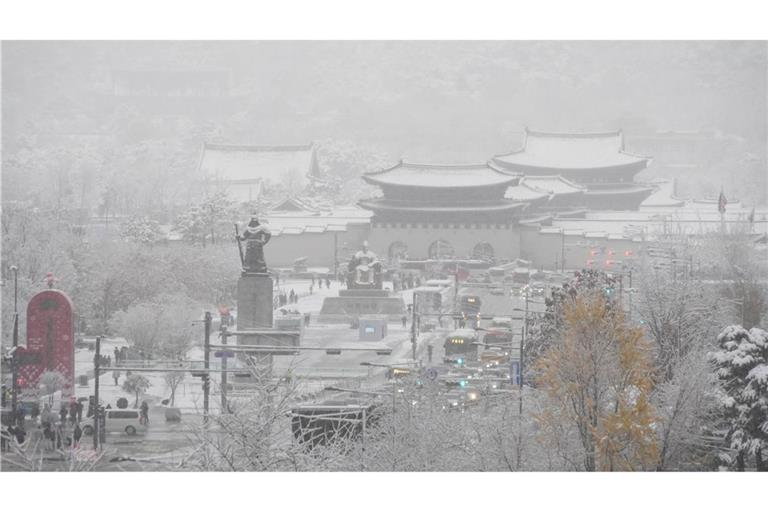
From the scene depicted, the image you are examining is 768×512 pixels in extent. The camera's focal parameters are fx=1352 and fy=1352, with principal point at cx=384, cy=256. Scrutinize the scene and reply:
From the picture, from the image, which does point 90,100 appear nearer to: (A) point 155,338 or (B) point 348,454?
(A) point 155,338

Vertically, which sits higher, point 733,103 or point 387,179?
point 733,103

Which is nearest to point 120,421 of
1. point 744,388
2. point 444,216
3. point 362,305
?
point 744,388

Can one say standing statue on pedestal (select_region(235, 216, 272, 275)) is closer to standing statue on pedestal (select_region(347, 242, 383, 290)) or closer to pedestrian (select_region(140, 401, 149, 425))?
pedestrian (select_region(140, 401, 149, 425))

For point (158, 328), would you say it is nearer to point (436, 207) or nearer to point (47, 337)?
point (47, 337)

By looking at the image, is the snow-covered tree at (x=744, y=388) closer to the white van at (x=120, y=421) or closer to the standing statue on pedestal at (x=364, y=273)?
the white van at (x=120, y=421)

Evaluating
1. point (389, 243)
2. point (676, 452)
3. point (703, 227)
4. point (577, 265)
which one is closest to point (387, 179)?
point (389, 243)

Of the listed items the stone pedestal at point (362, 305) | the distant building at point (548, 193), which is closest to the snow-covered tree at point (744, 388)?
the stone pedestal at point (362, 305)
